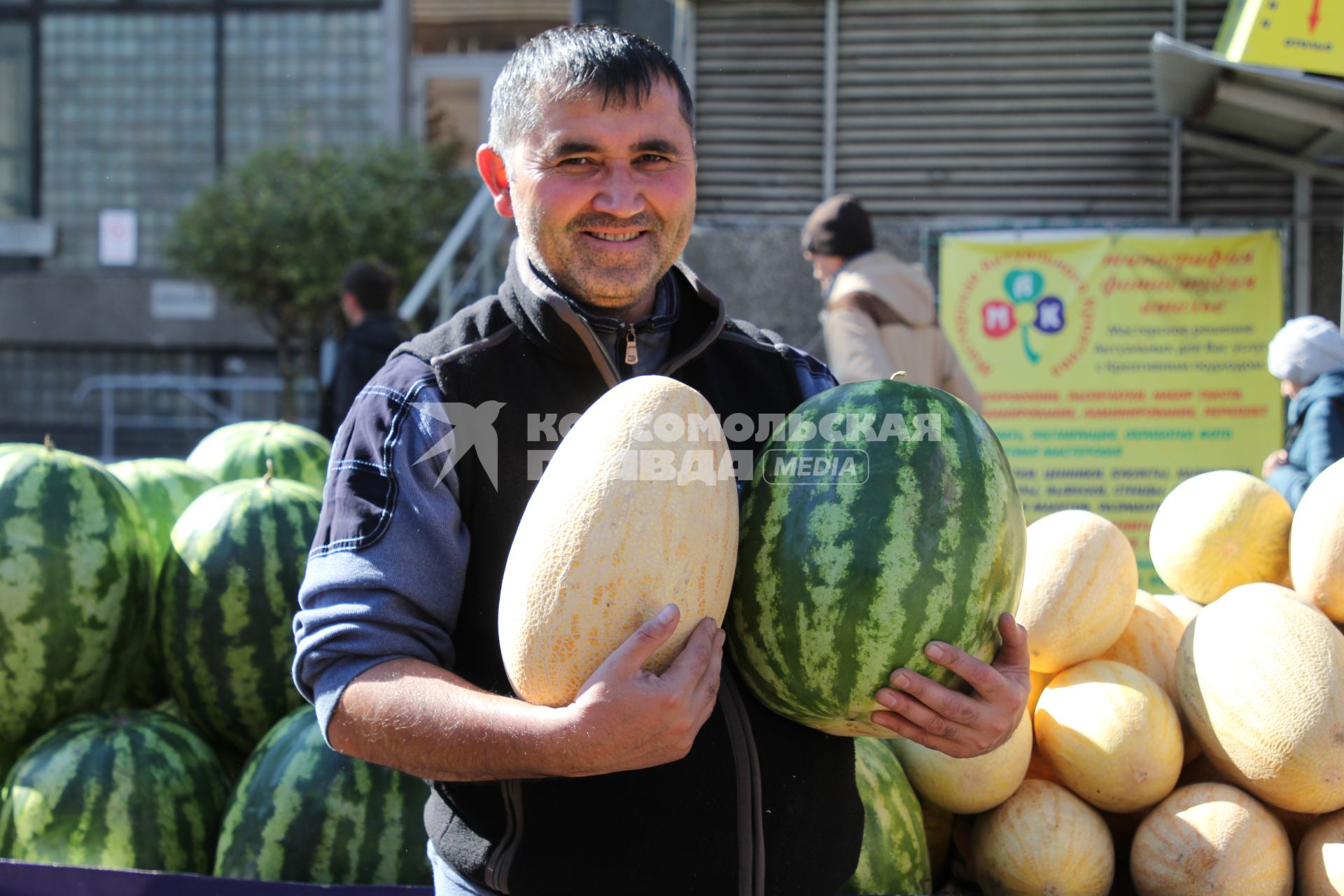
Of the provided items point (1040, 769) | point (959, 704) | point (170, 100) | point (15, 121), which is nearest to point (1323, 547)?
point (1040, 769)

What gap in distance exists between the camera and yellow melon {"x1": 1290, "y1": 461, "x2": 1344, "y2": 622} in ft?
8.26

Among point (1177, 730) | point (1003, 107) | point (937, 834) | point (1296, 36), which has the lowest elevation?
point (937, 834)

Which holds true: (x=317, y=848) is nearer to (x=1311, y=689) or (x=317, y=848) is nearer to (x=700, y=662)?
(x=700, y=662)

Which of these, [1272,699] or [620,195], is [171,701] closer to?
[620,195]

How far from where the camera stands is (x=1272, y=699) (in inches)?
91.4

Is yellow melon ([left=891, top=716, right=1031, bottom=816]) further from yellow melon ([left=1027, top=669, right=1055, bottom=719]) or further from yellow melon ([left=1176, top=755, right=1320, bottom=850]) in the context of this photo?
yellow melon ([left=1176, top=755, right=1320, bottom=850])

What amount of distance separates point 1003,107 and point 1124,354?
1813 millimetres

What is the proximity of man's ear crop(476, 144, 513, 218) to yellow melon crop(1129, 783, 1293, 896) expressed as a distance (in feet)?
6.10

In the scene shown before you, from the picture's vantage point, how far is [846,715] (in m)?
1.62

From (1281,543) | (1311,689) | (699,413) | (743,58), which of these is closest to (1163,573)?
(1281,543)

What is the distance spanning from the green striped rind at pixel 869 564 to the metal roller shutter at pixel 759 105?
229 inches

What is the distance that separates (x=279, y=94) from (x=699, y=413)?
43.9 ft

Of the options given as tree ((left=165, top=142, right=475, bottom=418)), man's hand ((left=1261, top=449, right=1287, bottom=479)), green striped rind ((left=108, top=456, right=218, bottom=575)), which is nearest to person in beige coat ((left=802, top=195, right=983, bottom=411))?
man's hand ((left=1261, top=449, right=1287, bottom=479))

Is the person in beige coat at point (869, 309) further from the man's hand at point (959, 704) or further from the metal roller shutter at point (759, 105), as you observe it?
the man's hand at point (959, 704)
